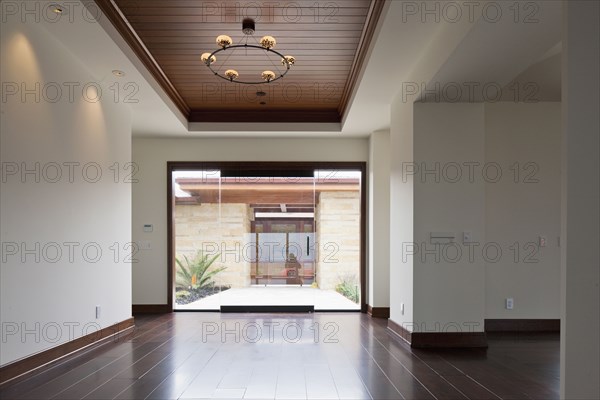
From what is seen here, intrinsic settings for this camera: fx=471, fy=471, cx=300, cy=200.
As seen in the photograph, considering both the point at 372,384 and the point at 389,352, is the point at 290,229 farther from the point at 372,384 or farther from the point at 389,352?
the point at 372,384

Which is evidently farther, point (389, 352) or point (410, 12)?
point (389, 352)

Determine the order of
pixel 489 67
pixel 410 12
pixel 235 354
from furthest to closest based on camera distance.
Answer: pixel 235 354 → pixel 489 67 → pixel 410 12

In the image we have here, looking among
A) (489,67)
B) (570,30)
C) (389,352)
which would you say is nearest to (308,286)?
(389,352)

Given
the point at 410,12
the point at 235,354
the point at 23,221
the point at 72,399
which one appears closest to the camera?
the point at 72,399

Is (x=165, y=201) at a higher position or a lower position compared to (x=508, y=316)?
higher

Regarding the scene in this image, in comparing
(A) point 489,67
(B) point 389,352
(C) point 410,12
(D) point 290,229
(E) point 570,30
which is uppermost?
(C) point 410,12

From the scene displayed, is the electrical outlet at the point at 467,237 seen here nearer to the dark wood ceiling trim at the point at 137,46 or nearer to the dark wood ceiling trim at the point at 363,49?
the dark wood ceiling trim at the point at 363,49

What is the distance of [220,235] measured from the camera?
7.38 m

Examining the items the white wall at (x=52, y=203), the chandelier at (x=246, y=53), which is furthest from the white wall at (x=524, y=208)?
the white wall at (x=52, y=203)

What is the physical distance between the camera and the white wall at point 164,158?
7.17 metres

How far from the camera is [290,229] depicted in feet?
24.2

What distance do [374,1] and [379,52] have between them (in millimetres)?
524

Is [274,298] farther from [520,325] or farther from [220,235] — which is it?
[520,325]

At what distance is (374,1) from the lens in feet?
11.9
